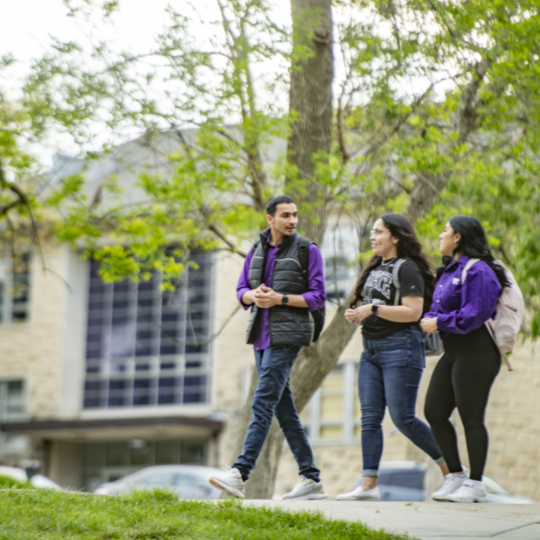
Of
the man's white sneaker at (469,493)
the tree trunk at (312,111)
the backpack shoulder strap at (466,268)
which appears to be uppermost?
the tree trunk at (312,111)

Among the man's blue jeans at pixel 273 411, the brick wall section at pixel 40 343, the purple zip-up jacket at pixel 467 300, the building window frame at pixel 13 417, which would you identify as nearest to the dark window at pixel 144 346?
the brick wall section at pixel 40 343

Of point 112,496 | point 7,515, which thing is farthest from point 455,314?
point 7,515

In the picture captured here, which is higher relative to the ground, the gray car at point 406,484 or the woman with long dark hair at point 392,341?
the woman with long dark hair at point 392,341

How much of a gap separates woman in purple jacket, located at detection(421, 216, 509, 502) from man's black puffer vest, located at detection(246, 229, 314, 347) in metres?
0.86

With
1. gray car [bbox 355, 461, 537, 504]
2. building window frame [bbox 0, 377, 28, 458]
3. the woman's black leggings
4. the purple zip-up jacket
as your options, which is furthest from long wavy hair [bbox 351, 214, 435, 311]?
building window frame [bbox 0, 377, 28, 458]

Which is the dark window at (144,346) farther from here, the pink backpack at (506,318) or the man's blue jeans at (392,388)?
the pink backpack at (506,318)

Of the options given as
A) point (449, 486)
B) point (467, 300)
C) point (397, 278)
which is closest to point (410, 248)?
point (397, 278)

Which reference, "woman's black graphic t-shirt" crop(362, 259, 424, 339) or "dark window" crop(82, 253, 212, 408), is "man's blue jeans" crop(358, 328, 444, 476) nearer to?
"woman's black graphic t-shirt" crop(362, 259, 424, 339)

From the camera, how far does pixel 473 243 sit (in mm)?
5793

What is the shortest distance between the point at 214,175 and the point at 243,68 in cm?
135

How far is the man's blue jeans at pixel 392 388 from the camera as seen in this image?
570 cm

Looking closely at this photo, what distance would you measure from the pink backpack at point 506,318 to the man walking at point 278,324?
116 cm

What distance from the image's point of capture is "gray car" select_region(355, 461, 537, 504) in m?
13.7

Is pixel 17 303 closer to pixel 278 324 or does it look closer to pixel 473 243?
pixel 278 324
